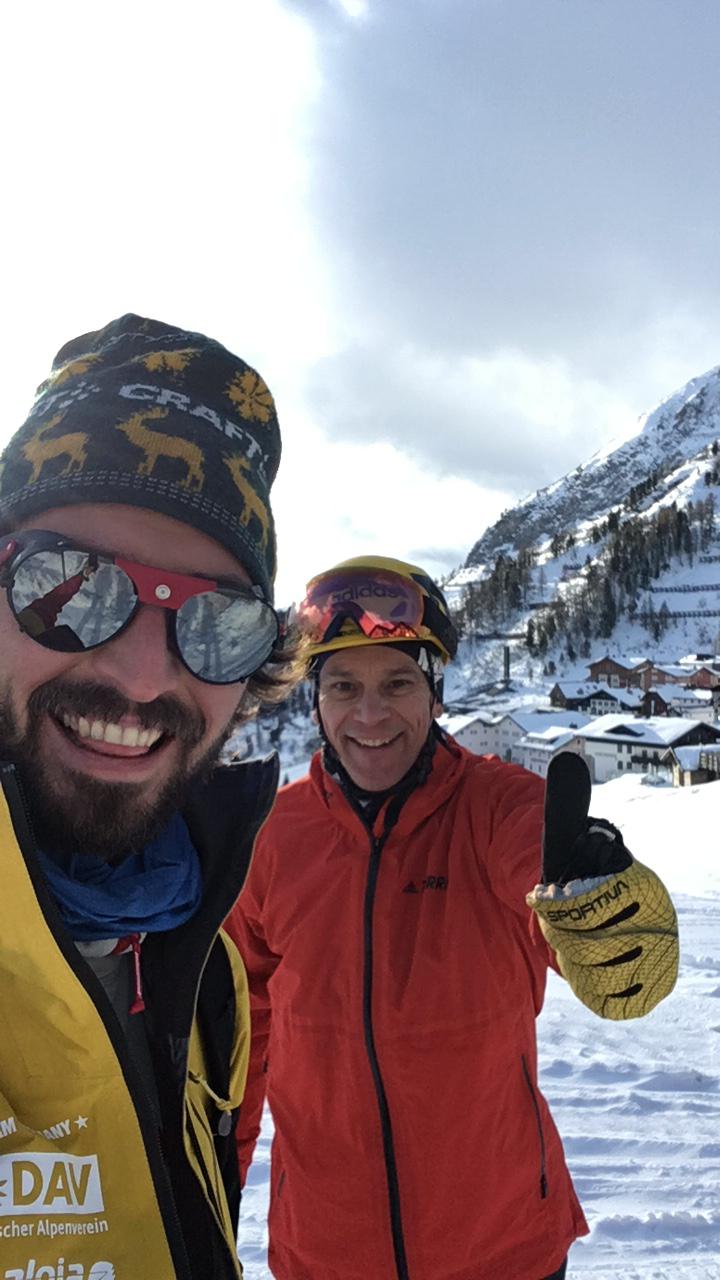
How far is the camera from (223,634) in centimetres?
161

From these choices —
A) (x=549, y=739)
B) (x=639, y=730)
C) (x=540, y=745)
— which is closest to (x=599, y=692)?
(x=549, y=739)

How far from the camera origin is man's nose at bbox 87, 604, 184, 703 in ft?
4.83

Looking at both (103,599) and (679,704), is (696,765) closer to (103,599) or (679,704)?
(679,704)

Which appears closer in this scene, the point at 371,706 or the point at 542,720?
the point at 371,706

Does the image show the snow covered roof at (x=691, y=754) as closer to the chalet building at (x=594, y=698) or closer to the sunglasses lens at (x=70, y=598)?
the chalet building at (x=594, y=698)

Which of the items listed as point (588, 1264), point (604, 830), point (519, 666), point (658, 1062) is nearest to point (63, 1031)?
point (604, 830)

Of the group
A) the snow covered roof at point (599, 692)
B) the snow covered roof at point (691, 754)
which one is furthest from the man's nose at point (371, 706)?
the snow covered roof at point (599, 692)

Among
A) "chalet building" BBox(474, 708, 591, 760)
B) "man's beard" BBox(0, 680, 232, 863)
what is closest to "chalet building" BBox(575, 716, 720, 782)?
"chalet building" BBox(474, 708, 591, 760)

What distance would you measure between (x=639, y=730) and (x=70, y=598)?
53982 mm

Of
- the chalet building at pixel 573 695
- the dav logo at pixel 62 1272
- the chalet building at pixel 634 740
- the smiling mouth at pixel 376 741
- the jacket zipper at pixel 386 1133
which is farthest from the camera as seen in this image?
the chalet building at pixel 573 695

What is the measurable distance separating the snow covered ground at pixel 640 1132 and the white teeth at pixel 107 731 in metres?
2.00

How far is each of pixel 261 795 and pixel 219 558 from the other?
0.65 meters

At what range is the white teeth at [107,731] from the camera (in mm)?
1411

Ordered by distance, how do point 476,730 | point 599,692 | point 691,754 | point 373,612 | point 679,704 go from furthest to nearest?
point 599,692 → point 679,704 → point 476,730 → point 691,754 → point 373,612
